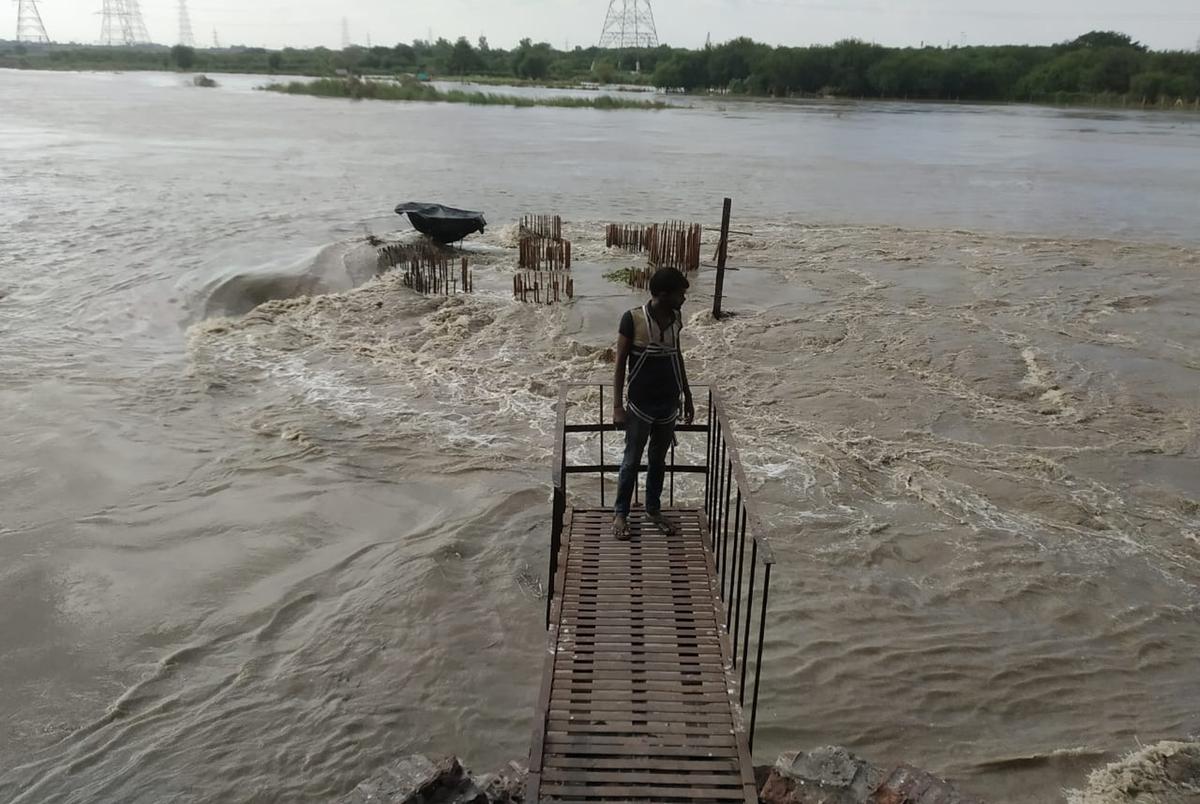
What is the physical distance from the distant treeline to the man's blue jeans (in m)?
83.9

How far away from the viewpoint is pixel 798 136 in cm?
4872

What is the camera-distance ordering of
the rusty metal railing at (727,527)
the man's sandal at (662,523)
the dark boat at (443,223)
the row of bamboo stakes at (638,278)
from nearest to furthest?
1. the rusty metal railing at (727,527)
2. the man's sandal at (662,523)
3. the row of bamboo stakes at (638,278)
4. the dark boat at (443,223)

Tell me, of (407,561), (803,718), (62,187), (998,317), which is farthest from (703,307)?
(62,187)

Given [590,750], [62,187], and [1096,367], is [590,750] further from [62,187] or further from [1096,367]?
[62,187]

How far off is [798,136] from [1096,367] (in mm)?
40286

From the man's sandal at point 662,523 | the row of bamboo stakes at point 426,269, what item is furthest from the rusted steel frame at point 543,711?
the row of bamboo stakes at point 426,269

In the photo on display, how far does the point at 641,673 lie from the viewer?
4.16 meters

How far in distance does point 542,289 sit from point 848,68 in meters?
84.3

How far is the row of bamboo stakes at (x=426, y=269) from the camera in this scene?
1480 centimetres

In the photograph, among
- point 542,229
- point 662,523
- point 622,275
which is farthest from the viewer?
point 542,229

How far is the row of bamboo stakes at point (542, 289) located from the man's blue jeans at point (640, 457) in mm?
9304

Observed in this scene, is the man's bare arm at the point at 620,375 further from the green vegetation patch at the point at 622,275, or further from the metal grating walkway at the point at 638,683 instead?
the green vegetation patch at the point at 622,275

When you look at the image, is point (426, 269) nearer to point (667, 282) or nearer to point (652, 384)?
point (652, 384)

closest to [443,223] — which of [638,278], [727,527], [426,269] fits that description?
[426,269]
